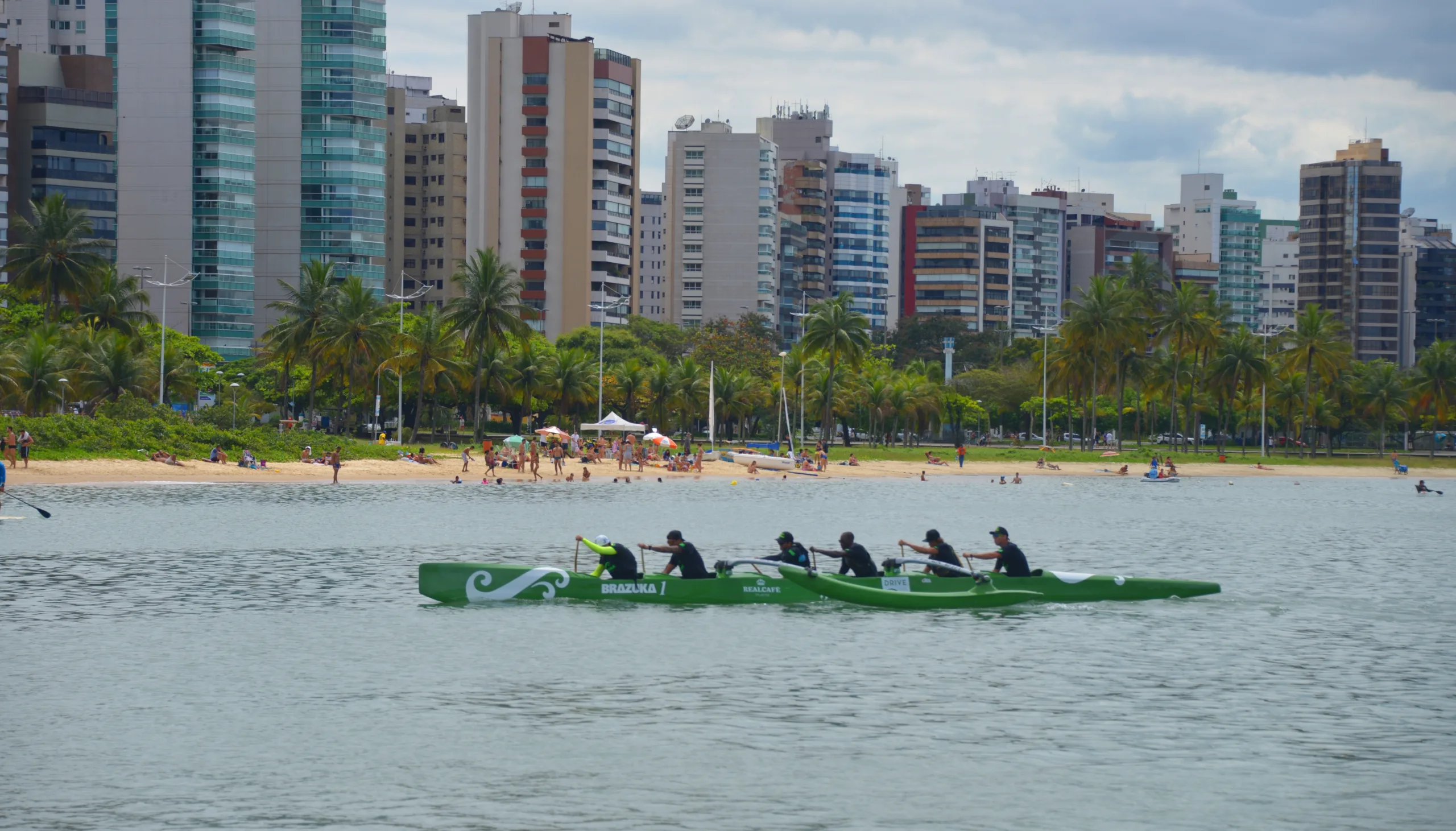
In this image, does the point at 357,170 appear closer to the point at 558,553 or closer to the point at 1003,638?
the point at 558,553

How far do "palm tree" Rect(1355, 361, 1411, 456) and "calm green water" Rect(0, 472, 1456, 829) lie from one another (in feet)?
276

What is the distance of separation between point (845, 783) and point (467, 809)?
14.3 feet

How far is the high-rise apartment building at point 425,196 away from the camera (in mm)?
178000

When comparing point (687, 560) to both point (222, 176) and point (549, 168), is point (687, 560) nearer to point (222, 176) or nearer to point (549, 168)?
point (222, 176)

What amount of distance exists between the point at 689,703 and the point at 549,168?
460 feet

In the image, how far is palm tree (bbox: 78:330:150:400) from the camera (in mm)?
79938

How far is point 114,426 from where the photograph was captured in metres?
68.9

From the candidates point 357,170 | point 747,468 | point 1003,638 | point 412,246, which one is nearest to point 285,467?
point 747,468

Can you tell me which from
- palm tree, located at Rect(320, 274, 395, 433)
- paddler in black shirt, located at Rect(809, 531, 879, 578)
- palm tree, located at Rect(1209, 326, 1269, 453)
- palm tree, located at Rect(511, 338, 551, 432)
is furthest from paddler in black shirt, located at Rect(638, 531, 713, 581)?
palm tree, located at Rect(1209, 326, 1269, 453)

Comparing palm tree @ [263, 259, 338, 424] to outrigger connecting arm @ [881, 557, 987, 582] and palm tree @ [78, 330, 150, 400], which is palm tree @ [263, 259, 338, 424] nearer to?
palm tree @ [78, 330, 150, 400]

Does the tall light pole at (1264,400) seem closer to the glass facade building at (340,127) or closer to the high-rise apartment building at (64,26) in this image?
the glass facade building at (340,127)

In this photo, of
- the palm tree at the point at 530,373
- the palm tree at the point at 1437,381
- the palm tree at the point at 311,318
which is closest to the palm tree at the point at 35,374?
the palm tree at the point at 311,318

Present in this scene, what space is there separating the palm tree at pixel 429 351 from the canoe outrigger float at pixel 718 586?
6190 cm

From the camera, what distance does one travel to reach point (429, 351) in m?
92.4
